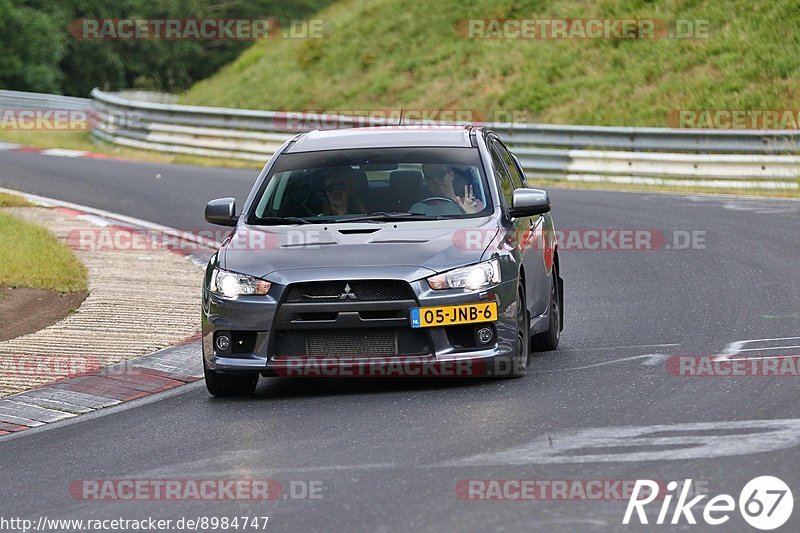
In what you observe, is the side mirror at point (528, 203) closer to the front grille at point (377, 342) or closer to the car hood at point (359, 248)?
the car hood at point (359, 248)

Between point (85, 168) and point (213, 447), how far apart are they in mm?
19998

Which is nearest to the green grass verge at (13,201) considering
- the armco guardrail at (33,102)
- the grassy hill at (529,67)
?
the grassy hill at (529,67)

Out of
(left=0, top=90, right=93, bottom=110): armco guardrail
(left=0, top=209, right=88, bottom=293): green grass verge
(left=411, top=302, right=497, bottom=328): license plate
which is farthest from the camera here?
(left=0, top=90, right=93, bottom=110): armco guardrail

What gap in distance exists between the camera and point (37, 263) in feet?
48.7

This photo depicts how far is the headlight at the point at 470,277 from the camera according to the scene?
8797mm

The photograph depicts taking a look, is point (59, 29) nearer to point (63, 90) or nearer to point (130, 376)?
point (63, 90)

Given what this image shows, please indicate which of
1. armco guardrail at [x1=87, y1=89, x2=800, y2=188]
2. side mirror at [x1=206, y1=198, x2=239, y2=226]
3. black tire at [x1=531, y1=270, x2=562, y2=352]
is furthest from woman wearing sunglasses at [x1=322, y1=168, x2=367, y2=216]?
armco guardrail at [x1=87, y1=89, x2=800, y2=188]

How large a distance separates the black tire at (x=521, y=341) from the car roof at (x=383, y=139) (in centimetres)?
146

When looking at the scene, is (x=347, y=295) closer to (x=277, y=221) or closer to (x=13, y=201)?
(x=277, y=221)

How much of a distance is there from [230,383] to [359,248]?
1211 mm

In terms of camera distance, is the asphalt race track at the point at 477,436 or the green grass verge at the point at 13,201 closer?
the asphalt race track at the point at 477,436

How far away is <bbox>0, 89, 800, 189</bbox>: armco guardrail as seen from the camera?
23844 millimetres

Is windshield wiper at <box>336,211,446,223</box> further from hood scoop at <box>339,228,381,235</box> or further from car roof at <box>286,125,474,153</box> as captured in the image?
car roof at <box>286,125,474,153</box>

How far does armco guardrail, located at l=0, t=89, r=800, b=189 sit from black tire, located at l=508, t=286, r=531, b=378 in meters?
14.9
